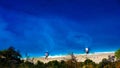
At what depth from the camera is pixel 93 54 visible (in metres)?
43.5

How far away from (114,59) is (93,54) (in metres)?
4.53

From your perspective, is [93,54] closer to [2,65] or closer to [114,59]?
[114,59]

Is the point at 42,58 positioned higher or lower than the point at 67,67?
higher

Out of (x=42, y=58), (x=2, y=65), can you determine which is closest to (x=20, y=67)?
(x=2, y=65)

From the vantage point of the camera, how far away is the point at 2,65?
32.7 metres

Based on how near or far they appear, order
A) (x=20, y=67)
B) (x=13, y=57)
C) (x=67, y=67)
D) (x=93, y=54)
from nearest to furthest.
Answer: (x=20, y=67), (x=67, y=67), (x=13, y=57), (x=93, y=54)

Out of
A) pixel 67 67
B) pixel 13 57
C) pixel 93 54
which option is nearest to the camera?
pixel 67 67

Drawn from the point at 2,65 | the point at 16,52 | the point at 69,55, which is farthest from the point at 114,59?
the point at 2,65

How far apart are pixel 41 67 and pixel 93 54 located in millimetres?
11577

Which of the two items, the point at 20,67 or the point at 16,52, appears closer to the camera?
the point at 20,67

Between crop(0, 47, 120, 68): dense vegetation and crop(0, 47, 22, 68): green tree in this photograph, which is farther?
crop(0, 47, 22, 68): green tree

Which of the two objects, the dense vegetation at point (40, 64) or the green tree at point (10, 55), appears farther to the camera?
the green tree at point (10, 55)

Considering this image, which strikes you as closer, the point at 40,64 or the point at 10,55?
the point at 40,64

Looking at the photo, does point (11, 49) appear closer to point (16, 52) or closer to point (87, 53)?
point (16, 52)
